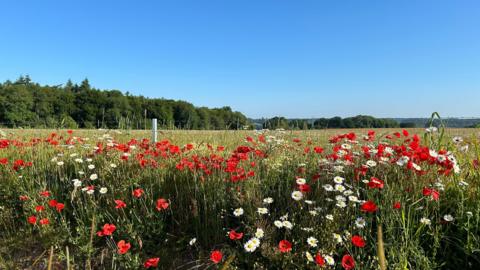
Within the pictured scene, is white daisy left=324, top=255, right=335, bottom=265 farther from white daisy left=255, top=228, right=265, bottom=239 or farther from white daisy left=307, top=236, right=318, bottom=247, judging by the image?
white daisy left=255, top=228, right=265, bottom=239

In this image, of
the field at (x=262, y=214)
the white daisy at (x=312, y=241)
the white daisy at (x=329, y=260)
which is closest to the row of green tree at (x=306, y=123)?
the field at (x=262, y=214)

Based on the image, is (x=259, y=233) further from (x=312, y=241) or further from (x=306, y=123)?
(x=306, y=123)

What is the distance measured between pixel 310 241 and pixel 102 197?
2097 millimetres

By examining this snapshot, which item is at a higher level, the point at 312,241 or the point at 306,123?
the point at 306,123

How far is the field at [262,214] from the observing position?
2.19 meters

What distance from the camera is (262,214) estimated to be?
8.09 feet

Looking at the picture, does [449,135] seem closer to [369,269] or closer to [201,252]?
[369,269]

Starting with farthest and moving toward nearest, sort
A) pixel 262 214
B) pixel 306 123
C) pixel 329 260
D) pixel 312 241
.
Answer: pixel 306 123 < pixel 262 214 < pixel 312 241 < pixel 329 260

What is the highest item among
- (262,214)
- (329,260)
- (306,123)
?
(306,123)

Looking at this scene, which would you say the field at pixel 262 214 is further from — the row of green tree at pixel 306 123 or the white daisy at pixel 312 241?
the row of green tree at pixel 306 123

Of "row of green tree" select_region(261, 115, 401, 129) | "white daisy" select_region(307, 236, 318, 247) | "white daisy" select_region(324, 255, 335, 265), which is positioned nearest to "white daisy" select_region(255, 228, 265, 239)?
"white daisy" select_region(307, 236, 318, 247)

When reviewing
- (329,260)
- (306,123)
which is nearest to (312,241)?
(329,260)

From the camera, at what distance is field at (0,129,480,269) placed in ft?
7.17

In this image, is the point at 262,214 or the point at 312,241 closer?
the point at 312,241
